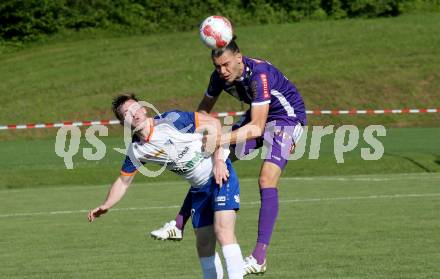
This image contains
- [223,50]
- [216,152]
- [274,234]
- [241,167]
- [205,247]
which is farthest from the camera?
[241,167]

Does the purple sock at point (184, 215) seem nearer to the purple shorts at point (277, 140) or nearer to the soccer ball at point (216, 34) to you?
the purple shorts at point (277, 140)

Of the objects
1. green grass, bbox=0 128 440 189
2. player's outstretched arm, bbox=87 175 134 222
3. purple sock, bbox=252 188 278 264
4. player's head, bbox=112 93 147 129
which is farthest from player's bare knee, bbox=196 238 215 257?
green grass, bbox=0 128 440 189

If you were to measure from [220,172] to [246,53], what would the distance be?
3316 centimetres

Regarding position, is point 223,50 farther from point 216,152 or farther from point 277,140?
point 277,140

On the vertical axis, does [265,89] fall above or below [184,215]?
above

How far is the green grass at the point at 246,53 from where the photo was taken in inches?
1433

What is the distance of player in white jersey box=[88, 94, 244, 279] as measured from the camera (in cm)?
939

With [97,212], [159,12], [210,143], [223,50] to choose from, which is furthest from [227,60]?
[159,12]

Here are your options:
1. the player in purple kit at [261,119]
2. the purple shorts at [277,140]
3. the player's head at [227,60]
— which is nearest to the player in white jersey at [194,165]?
the player in purple kit at [261,119]

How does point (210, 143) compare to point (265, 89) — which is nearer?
point (210, 143)

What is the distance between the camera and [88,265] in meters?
11.9

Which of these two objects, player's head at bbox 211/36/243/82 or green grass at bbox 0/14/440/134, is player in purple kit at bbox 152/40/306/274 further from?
green grass at bbox 0/14/440/134

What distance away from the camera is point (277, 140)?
37.2ft

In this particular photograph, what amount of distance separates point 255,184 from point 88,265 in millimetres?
9595
